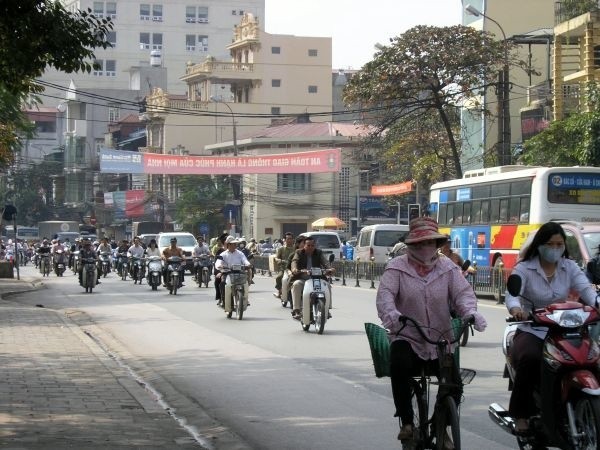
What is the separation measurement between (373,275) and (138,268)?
852cm

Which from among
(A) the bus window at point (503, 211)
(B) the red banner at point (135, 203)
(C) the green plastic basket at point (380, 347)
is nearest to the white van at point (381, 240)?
(A) the bus window at point (503, 211)

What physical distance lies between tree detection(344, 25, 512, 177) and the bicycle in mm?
36423

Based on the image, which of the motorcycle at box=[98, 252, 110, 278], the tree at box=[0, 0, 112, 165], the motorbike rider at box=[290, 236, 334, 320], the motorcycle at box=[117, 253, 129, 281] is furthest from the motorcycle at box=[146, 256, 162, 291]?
the tree at box=[0, 0, 112, 165]

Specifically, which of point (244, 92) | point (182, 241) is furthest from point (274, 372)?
point (244, 92)

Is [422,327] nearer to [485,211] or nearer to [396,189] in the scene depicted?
[485,211]

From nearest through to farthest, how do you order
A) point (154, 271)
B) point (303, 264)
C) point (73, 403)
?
point (73, 403) < point (303, 264) < point (154, 271)

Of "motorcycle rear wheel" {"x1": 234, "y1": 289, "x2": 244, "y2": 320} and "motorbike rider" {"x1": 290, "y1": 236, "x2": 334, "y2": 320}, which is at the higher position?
"motorbike rider" {"x1": 290, "y1": 236, "x2": 334, "y2": 320}

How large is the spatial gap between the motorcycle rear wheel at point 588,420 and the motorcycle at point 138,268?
33.7 metres

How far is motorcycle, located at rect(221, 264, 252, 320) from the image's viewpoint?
22.9 metres

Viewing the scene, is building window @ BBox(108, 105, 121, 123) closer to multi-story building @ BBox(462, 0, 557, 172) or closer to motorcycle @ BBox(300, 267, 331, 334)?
multi-story building @ BBox(462, 0, 557, 172)

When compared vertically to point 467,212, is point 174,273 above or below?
below

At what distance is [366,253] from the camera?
1729 inches

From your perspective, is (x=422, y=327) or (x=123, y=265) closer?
(x=422, y=327)

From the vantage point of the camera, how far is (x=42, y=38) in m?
11.8
